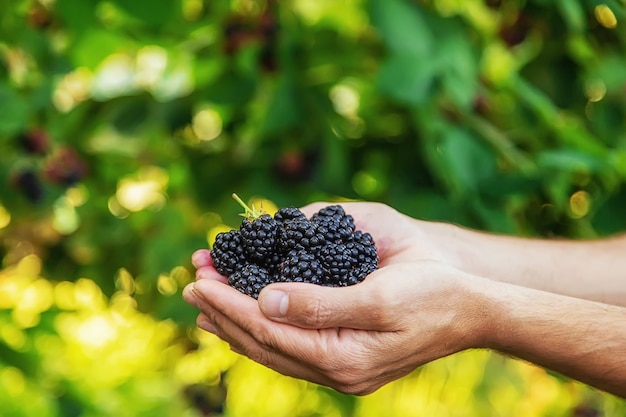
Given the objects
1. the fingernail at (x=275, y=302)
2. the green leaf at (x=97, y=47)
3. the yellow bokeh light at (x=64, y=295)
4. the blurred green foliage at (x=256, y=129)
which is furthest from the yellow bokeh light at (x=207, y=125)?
the fingernail at (x=275, y=302)

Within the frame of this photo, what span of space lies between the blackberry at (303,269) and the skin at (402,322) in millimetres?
78

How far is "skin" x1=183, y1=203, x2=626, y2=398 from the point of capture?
0.88 m

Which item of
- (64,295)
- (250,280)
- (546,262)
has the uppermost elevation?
(250,280)

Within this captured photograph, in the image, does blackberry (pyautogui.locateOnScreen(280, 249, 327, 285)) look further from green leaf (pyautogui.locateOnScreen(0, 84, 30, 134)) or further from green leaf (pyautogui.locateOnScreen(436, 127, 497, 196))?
green leaf (pyautogui.locateOnScreen(0, 84, 30, 134))

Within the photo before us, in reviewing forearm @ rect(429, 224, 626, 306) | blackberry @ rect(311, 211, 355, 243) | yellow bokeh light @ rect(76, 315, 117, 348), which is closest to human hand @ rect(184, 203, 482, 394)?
blackberry @ rect(311, 211, 355, 243)

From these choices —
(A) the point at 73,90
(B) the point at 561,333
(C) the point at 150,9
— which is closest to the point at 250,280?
(B) the point at 561,333

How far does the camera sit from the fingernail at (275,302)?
876mm

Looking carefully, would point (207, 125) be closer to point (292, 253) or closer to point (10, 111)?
point (10, 111)

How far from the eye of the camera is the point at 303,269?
987mm

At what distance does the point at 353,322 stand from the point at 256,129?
71cm

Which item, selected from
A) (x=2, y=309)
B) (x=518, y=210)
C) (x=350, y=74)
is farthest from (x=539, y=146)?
(x=2, y=309)

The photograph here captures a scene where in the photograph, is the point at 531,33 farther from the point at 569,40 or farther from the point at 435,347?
the point at 435,347

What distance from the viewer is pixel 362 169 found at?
1.62 meters

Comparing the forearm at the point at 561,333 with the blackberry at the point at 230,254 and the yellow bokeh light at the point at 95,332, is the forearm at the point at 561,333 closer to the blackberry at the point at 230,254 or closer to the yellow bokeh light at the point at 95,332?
the blackberry at the point at 230,254
